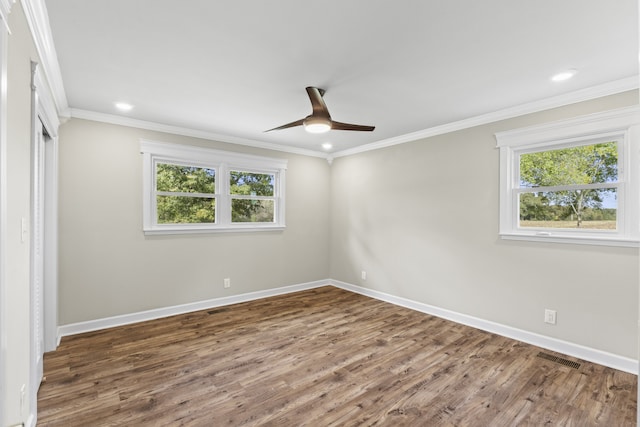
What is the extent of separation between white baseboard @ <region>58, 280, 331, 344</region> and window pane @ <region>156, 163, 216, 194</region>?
1.56 m

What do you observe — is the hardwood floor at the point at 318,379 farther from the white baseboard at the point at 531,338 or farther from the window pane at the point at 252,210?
the window pane at the point at 252,210

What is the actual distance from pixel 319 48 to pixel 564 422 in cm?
301

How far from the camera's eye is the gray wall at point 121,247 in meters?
3.42

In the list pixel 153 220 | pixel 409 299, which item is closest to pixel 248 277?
pixel 153 220

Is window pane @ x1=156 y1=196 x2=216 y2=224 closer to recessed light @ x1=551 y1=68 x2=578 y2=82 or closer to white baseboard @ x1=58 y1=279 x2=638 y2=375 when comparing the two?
white baseboard @ x1=58 y1=279 x2=638 y2=375

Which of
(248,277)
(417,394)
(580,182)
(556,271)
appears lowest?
(417,394)

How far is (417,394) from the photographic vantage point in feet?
7.72

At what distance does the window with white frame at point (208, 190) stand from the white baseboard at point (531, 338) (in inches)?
94.0

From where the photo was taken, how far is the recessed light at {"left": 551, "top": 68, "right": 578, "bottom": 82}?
2486 mm

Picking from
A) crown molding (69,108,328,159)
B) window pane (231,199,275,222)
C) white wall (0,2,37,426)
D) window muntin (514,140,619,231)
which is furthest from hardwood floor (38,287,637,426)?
crown molding (69,108,328,159)

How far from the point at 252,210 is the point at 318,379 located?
2.96m

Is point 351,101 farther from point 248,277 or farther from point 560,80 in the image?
point 248,277

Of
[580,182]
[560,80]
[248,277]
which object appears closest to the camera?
[560,80]

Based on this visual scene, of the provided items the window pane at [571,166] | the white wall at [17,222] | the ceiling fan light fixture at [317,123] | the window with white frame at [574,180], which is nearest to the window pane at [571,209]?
the window with white frame at [574,180]
